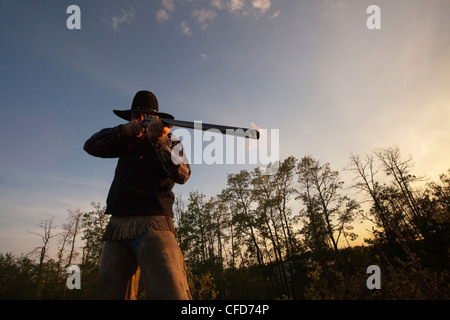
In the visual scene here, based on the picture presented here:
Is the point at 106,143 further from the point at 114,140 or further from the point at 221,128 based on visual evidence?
the point at 221,128

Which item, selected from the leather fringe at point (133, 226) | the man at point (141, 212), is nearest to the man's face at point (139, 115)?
the man at point (141, 212)

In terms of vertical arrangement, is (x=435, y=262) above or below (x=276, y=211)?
below

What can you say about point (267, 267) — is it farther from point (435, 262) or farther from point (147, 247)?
point (147, 247)

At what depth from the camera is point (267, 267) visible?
23906mm

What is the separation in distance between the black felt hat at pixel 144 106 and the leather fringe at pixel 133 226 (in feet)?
4.35

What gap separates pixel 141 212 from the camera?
192 cm

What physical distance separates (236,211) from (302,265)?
923cm

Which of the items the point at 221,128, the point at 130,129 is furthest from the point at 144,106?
the point at 221,128

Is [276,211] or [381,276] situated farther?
[276,211]

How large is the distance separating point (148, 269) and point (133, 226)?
428 millimetres

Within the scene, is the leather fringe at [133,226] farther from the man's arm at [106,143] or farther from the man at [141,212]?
the man's arm at [106,143]
